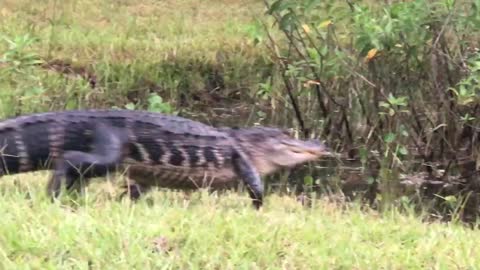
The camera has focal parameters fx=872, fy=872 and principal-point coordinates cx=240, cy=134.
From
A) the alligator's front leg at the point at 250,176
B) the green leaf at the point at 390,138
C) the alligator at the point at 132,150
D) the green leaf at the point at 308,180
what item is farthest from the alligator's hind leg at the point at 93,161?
the green leaf at the point at 390,138

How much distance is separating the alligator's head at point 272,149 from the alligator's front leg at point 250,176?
158mm

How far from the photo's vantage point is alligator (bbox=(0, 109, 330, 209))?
4.30 metres

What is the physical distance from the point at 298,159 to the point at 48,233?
228cm

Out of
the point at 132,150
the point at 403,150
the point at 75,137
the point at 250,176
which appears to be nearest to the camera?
the point at 75,137

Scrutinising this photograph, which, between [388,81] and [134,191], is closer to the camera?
[134,191]

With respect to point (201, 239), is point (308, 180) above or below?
below

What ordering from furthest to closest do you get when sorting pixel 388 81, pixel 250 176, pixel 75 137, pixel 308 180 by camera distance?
pixel 388 81
pixel 308 180
pixel 250 176
pixel 75 137

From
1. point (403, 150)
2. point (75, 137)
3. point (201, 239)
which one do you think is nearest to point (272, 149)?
point (75, 137)

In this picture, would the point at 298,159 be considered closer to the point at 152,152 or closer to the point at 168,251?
the point at 152,152

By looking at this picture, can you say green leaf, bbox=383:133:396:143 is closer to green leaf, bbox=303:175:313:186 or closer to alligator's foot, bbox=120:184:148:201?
green leaf, bbox=303:175:313:186

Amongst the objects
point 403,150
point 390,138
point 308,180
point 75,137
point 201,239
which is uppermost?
point 75,137

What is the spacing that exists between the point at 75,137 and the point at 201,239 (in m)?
1.29

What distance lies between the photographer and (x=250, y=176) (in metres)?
4.72

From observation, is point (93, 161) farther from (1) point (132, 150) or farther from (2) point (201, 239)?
(2) point (201, 239)
